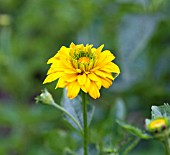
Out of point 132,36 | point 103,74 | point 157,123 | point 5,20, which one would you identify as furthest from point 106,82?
point 5,20

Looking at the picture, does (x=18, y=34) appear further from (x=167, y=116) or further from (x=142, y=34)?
(x=167, y=116)

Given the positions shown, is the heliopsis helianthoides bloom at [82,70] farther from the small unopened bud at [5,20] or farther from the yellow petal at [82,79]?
the small unopened bud at [5,20]

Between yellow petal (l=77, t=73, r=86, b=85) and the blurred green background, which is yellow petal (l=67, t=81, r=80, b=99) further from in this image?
the blurred green background

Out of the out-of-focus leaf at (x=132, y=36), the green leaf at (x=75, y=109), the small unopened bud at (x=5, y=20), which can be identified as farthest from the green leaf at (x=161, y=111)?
the small unopened bud at (x=5, y=20)

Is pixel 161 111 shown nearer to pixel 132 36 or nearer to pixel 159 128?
pixel 159 128

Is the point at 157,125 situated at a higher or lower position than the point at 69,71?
lower

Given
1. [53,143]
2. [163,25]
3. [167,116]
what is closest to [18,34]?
[163,25]
